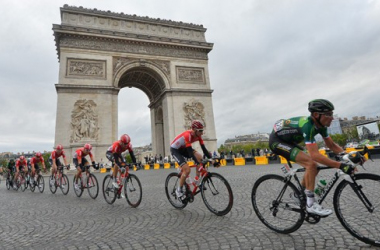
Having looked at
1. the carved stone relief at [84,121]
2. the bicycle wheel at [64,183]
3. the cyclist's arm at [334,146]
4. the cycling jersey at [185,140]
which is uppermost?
the carved stone relief at [84,121]

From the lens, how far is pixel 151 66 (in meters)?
25.3

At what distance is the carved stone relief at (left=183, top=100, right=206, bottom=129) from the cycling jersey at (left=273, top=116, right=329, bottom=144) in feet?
71.3

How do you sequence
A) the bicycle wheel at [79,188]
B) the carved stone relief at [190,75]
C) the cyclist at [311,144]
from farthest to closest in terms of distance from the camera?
the carved stone relief at [190,75], the bicycle wheel at [79,188], the cyclist at [311,144]

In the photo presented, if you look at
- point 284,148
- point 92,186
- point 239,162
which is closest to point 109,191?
point 92,186

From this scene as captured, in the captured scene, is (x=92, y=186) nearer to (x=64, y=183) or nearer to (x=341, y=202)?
(x=64, y=183)

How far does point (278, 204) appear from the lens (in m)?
3.12

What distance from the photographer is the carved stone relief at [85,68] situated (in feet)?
72.4

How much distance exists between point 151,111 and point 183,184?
88.5ft

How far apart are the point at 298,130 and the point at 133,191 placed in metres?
3.65

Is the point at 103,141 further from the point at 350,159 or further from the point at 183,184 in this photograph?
the point at 350,159

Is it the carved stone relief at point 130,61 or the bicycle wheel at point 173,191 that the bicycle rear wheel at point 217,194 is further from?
the carved stone relief at point 130,61

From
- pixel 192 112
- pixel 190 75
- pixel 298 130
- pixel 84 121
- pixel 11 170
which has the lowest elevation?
pixel 298 130

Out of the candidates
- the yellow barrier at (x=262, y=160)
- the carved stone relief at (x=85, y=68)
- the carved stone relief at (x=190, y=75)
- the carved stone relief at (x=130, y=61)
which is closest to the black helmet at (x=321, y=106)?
the yellow barrier at (x=262, y=160)

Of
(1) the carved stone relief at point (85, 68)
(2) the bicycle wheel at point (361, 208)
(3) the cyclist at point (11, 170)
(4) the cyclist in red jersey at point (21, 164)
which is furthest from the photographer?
(1) the carved stone relief at point (85, 68)
